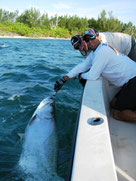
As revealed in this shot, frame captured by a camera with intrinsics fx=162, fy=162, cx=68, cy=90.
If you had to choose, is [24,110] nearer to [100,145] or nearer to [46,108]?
[46,108]

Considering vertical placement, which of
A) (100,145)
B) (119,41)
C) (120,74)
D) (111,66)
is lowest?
(100,145)

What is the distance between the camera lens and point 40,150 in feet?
8.85

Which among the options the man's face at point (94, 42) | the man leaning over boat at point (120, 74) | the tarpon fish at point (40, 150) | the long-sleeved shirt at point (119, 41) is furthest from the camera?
the long-sleeved shirt at point (119, 41)

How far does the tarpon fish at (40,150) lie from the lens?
7.91 ft

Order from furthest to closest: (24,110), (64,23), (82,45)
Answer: (64,23), (24,110), (82,45)

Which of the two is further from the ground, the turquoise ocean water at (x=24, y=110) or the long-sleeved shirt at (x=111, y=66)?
the long-sleeved shirt at (x=111, y=66)

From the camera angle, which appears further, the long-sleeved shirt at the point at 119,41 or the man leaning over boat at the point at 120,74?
the long-sleeved shirt at the point at 119,41

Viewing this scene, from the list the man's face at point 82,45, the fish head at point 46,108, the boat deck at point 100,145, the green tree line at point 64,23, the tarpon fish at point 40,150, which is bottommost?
the tarpon fish at point 40,150

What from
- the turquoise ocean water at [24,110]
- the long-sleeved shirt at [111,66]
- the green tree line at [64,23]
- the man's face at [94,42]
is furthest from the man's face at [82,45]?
the green tree line at [64,23]

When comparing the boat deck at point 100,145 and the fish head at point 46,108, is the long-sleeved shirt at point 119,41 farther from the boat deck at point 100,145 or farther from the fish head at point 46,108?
the fish head at point 46,108

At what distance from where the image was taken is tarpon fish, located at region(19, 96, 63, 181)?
2412 mm

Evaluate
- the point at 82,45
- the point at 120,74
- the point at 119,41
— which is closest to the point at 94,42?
the point at 82,45

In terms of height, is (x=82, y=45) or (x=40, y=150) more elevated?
(x=82, y=45)

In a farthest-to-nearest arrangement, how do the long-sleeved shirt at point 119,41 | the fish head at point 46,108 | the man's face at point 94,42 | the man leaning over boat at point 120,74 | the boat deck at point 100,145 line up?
1. the long-sleeved shirt at point 119,41
2. the fish head at point 46,108
3. the man's face at point 94,42
4. the man leaning over boat at point 120,74
5. the boat deck at point 100,145
